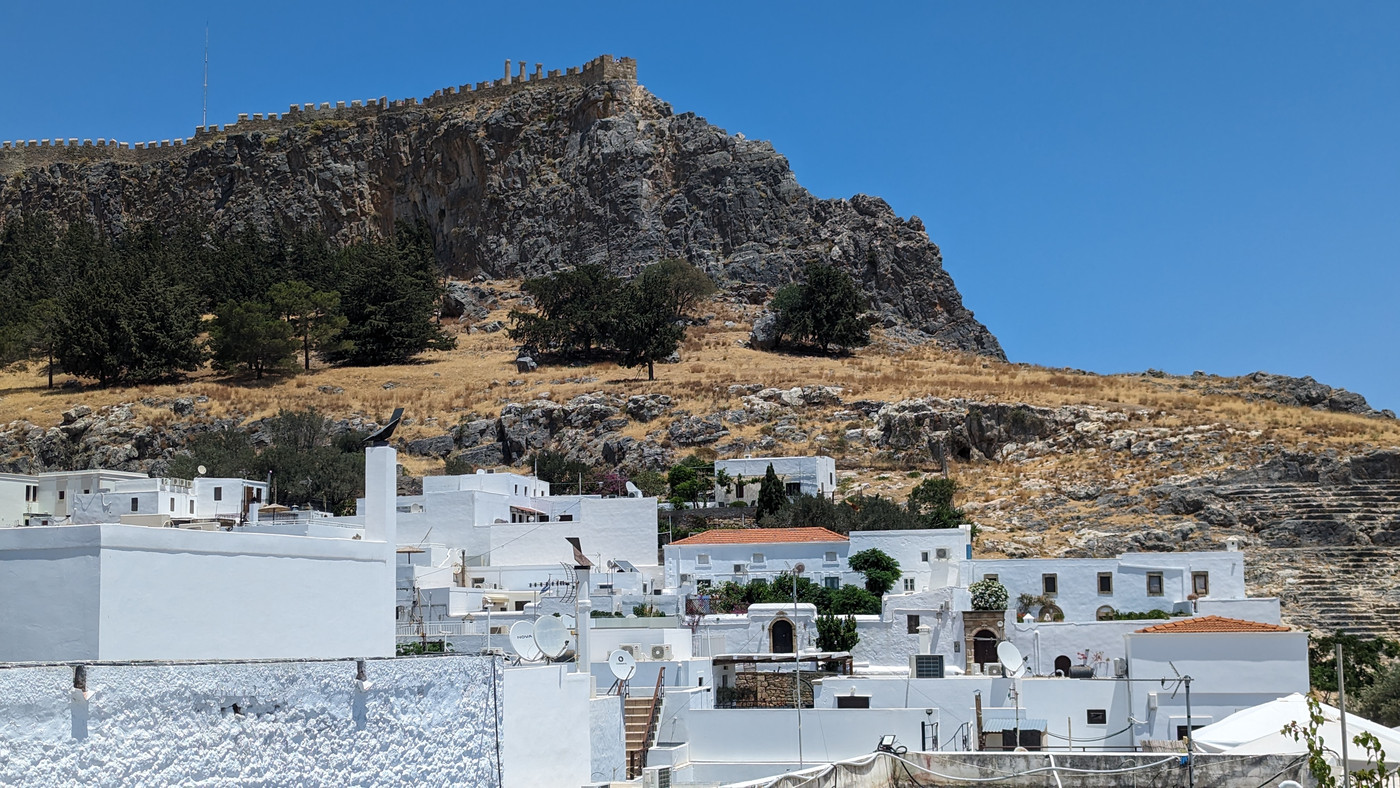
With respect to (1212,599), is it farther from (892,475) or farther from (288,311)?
(288,311)

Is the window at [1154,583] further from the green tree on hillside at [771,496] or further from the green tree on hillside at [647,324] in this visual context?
the green tree on hillside at [647,324]

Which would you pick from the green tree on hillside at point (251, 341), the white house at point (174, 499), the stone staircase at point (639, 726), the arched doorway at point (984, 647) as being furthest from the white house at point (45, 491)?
the green tree on hillside at point (251, 341)

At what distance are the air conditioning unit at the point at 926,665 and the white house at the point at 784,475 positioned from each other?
54.4 feet

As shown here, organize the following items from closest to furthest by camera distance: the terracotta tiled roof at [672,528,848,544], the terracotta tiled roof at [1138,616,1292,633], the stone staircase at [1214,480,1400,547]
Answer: the terracotta tiled roof at [1138,616,1292,633], the terracotta tiled roof at [672,528,848,544], the stone staircase at [1214,480,1400,547]

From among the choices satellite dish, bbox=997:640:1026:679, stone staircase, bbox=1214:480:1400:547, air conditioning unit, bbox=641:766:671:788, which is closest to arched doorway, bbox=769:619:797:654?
satellite dish, bbox=997:640:1026:679

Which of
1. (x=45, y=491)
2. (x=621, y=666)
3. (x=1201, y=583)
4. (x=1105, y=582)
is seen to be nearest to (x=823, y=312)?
(x=1201, y=583)

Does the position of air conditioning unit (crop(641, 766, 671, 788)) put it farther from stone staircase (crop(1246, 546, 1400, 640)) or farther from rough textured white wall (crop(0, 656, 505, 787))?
stone staircase (crop(1246, 546, 1400, 640))

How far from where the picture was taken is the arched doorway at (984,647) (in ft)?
117

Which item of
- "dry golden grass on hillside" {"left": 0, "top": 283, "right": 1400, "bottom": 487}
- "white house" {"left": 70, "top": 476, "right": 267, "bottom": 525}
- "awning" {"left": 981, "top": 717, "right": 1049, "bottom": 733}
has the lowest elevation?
"awning" {"left": 981, "top": 717, "right": 1049, "bottom": 733}

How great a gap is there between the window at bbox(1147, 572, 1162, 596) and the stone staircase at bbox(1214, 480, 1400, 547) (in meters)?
10.4

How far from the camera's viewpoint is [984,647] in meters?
35.9

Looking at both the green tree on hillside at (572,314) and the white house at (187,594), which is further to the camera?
the green tree on hillside at (572,314)

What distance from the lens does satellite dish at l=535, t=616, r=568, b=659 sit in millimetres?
22344

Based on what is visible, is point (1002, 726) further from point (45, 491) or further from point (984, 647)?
point (45, 491)
